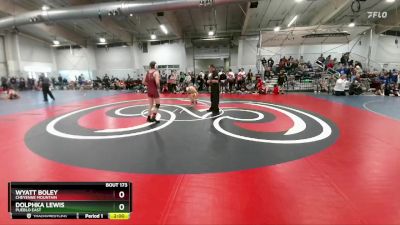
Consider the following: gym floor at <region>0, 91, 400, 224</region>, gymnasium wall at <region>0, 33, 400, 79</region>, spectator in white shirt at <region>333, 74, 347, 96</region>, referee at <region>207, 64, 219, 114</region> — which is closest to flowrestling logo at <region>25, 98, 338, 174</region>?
gym floor at <region>0, 91, 400, 224</region>

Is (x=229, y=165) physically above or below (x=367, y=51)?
below

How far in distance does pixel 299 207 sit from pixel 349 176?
1.19 m

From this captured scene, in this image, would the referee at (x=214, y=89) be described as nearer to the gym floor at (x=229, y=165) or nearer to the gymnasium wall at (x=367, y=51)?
the gym floor at (x=229, y=165)

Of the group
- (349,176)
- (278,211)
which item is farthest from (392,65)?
(278,211)

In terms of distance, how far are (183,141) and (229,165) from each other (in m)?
1.46

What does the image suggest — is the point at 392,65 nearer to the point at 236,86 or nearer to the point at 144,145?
the point at 236,86

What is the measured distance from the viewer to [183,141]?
4.64 metres

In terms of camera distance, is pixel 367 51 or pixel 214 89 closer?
pixel 214 89
